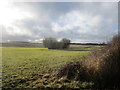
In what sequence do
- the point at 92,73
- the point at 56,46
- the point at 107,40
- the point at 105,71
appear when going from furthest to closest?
1. the point at 56,46
2. the point at 107,40
3. the point at 92,73
4. the point at 105,71

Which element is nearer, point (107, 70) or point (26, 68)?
point (107, 70)

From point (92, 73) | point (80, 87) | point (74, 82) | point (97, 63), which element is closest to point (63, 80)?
point (74, 82)

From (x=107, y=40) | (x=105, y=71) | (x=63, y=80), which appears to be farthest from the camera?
(x=107, y=40)

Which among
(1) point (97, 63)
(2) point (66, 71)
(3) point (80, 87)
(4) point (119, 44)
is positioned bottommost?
(3) point (80, 87)

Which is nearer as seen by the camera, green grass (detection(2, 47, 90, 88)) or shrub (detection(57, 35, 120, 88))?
shrub (detection(57, 35, 120, 88))

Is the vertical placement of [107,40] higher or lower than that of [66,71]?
higher

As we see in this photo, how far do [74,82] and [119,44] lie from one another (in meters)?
2.50

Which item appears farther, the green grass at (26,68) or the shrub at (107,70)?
the green grass at (26,68)

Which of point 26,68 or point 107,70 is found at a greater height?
point 107,70

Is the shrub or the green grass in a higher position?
the shrub

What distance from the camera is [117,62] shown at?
354 centimetres

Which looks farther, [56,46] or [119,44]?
[56,46]

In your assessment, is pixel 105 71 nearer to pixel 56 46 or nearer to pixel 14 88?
pixel 14 88

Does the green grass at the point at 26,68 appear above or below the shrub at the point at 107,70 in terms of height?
below
